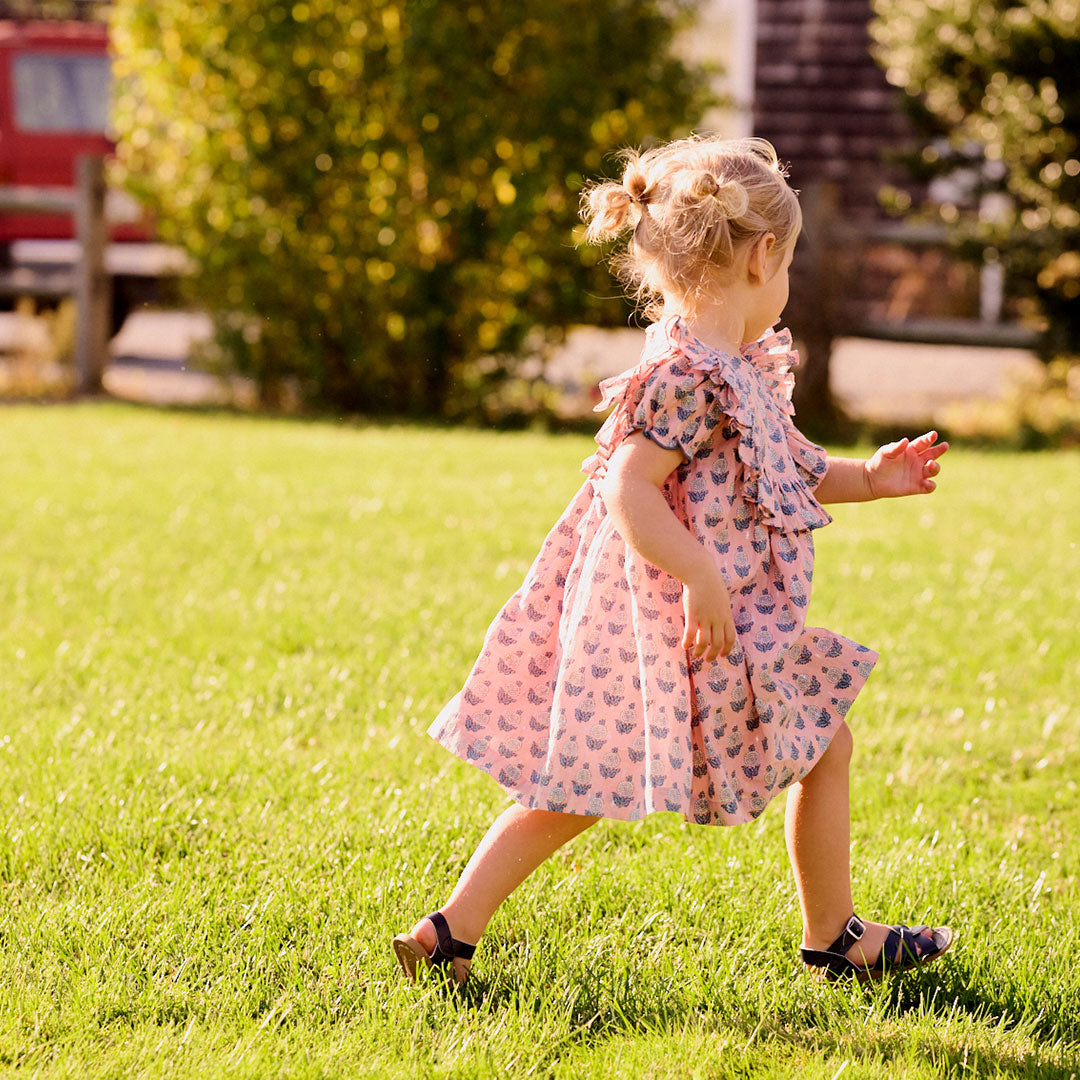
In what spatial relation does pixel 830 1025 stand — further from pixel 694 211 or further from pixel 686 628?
pixel 694 211

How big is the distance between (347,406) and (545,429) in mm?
1450

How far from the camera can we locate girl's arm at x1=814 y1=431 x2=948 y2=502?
2.72 meters

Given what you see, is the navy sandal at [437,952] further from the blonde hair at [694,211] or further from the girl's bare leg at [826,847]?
the blonde hair at [694,211]

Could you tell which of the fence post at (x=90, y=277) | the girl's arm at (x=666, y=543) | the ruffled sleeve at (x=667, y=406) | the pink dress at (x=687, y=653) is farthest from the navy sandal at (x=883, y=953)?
the fence post at (x=90, y=277)

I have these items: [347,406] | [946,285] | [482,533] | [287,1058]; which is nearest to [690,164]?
[287,1058]

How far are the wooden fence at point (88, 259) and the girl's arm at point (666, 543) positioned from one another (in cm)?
932

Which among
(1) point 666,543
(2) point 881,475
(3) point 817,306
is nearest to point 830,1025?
(1) point 666,543

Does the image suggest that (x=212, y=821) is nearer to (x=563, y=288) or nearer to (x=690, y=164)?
(x=690, y=164)

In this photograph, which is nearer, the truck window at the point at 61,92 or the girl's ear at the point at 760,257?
the girl's ear at the point at 760,257

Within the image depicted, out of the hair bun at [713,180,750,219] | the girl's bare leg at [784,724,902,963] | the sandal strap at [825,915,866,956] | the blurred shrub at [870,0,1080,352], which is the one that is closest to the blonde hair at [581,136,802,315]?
the hair bun at [713,180,750,219]

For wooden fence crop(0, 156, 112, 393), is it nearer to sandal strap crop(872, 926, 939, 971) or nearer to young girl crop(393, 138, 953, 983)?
young girl crop(393, 138, 953, 983)

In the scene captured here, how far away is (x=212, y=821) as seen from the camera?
3143 mm

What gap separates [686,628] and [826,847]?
1.61ft

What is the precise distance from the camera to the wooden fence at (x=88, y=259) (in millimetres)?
10906
